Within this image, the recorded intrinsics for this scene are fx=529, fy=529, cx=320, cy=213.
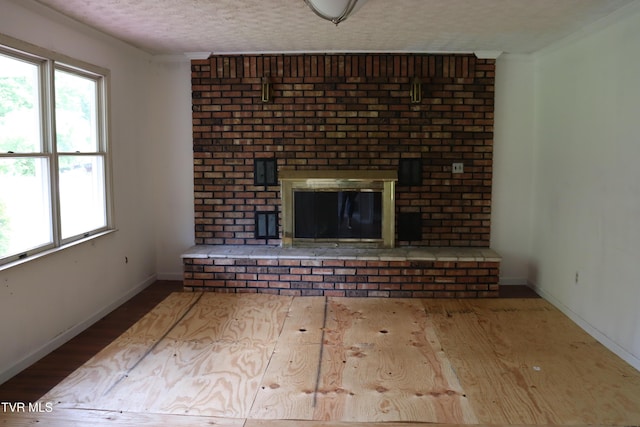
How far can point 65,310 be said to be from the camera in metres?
3.77

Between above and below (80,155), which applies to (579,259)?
below

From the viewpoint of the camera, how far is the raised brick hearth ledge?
4.88 metres

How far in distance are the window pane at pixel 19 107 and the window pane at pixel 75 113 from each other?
27 cm

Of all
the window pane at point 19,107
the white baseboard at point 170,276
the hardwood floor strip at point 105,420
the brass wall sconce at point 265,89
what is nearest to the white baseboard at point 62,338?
the white baseboard at point 170,276

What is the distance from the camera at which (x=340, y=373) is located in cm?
324

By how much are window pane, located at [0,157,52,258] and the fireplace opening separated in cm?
224

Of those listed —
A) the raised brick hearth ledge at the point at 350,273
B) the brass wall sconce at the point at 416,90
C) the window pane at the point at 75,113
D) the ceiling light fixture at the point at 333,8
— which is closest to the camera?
the ceiling light fixture at the point at 333,8

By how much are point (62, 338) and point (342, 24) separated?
3.03 meters

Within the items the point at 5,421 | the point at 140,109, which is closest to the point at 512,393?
the point at 5,421

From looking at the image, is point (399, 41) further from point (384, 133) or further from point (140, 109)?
point (140, 109)

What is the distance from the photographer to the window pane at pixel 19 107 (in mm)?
3158

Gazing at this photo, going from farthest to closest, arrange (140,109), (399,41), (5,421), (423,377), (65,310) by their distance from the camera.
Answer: (140,109) → (399,41) → (65,310) → (423,377) → (5,421)

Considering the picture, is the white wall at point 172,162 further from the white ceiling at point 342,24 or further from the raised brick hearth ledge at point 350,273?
the raised brick hearth ledge at point 350,273

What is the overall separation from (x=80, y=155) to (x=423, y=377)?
2938 millimetres
